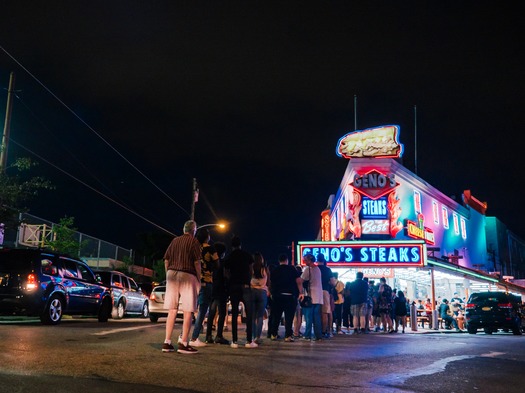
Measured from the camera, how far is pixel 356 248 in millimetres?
27234

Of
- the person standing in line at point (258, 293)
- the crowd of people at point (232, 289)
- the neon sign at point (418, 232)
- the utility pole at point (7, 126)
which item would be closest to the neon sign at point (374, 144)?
the neon sign at point (418, 232)

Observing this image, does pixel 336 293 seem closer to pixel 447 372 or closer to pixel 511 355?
pixel 511 355

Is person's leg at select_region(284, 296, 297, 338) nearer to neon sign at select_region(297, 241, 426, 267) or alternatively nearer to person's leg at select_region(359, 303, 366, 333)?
person's leg at select_region(359, 303, 366, 333)

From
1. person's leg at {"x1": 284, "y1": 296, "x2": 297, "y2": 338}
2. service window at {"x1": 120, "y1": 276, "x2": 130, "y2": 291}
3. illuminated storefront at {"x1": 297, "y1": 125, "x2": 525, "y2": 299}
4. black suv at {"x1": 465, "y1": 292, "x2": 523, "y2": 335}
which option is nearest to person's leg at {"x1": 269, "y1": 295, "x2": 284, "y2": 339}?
person's leg at {"x1": 284, "y1": 296, "x2": 297, "y2": 338}

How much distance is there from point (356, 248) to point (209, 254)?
18.7 meters

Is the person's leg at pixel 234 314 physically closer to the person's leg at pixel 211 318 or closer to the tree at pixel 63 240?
the person's leg at pixel 211 318

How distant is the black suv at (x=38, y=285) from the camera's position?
12359 millimetres

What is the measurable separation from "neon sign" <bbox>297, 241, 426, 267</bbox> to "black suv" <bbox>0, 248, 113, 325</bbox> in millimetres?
14718

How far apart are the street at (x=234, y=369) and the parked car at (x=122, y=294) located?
10.6m

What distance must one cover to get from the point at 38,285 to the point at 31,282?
17cm

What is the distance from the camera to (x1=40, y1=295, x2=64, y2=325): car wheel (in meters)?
12.7

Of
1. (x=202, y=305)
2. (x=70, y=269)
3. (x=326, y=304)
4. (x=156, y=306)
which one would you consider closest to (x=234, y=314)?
(x=202, y=305)

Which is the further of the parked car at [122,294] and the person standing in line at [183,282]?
the parked car at [122,294]

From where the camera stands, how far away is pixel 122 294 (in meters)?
19.8
